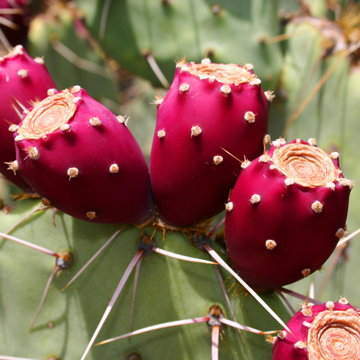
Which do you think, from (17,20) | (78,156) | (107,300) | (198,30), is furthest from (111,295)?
(17,20)

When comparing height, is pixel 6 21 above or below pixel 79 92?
above

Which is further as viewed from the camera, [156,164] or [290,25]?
[290,25]

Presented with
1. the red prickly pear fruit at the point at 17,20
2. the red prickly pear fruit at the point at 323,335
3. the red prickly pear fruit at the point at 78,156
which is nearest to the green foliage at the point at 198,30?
the red prickly pear fruit at the point at 17,20

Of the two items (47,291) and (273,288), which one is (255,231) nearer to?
(273,288)

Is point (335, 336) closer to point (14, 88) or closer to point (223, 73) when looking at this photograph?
point (223, 73)

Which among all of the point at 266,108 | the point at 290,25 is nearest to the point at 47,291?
the point at 266,108

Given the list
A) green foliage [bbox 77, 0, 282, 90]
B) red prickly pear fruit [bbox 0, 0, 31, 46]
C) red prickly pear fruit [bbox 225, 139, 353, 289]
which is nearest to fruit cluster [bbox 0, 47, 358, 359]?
red prickly pear fruit [bbox 225, 139, 353, 289]

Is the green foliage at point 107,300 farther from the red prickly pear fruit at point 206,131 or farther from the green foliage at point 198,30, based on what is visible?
the green foliage at point 198,30
